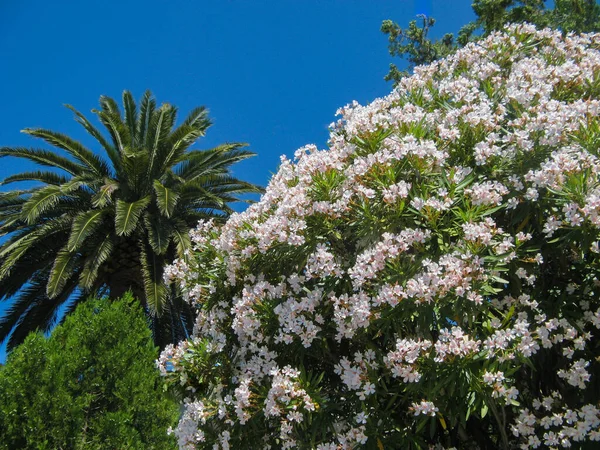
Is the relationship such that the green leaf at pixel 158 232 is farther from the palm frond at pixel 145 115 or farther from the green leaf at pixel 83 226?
the palm frond at pixel 145 115

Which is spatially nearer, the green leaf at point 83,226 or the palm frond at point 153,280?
the green leaf at point 83,226

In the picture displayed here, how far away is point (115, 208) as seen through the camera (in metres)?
12.0

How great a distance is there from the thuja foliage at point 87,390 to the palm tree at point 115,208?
483 centimetres

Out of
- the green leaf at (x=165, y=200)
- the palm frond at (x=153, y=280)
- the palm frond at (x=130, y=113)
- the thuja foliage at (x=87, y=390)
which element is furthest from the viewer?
the palm frond at (x=130, y=113)

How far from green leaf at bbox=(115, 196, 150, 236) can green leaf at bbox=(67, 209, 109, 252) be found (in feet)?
1.92

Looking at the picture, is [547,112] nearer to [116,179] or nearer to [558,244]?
[558,244]

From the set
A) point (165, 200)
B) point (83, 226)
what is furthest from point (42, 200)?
point (165, 200)

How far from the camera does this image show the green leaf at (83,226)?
427 inches

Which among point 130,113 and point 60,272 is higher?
point 130,113

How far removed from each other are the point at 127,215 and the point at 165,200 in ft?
2.76

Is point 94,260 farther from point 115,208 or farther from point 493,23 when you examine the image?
point 493,23

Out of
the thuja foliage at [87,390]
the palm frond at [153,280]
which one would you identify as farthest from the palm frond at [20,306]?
the thuja foliage at [87,390]

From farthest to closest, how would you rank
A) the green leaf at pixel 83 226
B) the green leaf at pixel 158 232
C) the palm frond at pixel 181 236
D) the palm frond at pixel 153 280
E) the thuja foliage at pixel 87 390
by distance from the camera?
the green leaf at pixel 158 232 < the palm frond at pixel 181 236 < the palm frond at pixel 153 280 < the green leaf at pixel 83 226 < the thuja foliage at pixel 87 390

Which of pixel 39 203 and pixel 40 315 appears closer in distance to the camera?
pixel 39 203
